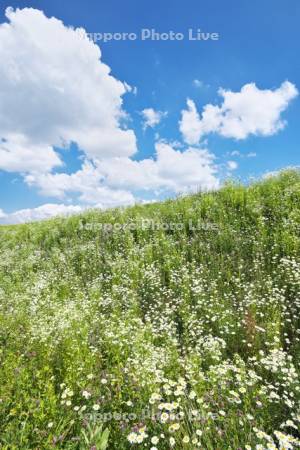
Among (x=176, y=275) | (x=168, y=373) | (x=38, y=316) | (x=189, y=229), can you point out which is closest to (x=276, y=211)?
(x=189, y=229)

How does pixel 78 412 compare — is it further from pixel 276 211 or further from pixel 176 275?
pixel 276 211

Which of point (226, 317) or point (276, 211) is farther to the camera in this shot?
point (276, 211)

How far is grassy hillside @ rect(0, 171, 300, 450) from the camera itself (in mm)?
3301

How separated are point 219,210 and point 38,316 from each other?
6762mm

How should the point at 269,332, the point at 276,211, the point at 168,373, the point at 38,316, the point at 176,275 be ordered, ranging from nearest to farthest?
1. the point at 168,373
2. the point at 269,332
3. the point at 38,316
4. the point at 176,275
5. the point at 276,211

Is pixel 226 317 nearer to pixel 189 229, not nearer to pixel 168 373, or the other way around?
pixel 168 373

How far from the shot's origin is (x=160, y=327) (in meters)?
5.75

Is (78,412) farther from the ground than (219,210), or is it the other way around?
(219,210)

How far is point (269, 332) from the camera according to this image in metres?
5.11

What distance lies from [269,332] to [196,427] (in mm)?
2523

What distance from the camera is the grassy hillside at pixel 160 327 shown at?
3301 mm

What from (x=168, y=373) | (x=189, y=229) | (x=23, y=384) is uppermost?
(x=189, y=229)

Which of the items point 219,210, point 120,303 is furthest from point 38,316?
point 219,210

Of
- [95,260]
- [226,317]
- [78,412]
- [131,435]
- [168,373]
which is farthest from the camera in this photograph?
[95,260]
